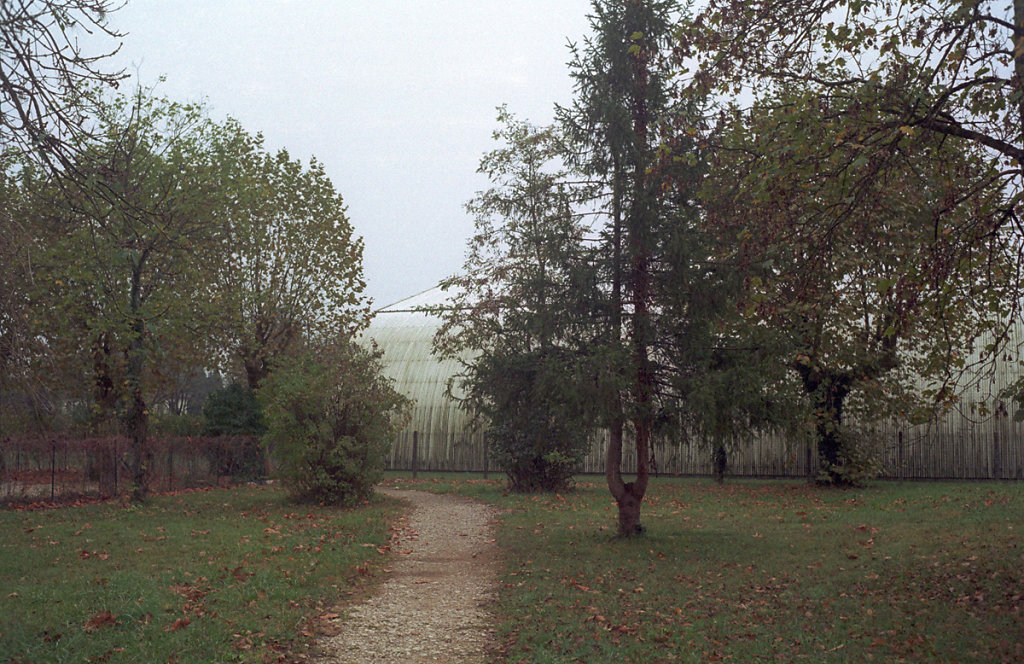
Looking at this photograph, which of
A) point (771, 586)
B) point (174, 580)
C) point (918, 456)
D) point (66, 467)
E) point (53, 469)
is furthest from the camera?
point (918, 456)

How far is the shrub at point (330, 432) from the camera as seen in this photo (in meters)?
18.6

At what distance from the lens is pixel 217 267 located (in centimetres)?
2503

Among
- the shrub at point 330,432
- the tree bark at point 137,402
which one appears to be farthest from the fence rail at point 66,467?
the shrub at point 330,432

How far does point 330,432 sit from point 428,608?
9671 millimetres

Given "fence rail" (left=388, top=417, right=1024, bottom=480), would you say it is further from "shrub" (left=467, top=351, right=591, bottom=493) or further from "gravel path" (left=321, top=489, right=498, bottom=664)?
"gravel path" (left=321, top=489, right=498, bottom=664)

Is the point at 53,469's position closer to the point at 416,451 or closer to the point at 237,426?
the point at 237,426

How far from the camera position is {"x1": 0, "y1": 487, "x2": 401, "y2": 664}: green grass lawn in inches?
287

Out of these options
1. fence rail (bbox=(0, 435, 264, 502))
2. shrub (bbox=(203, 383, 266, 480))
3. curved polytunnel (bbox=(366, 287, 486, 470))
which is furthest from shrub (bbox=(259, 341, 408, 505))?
curved polytunnel (bbox=(366, 287, 486, 470))

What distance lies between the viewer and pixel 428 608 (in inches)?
371

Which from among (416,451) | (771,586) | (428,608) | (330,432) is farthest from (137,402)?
(771,586)

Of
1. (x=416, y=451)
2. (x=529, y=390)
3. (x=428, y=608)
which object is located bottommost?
(x=428, y=608)

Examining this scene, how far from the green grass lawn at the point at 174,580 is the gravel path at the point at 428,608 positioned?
1.42 ft

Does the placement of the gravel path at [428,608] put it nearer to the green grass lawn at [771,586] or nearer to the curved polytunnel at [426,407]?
the green grass lawn at [771,586]

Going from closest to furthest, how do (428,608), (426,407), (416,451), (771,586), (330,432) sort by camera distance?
(428,608) < (771,586) < (330,432) < (416,451) < (426,407)
